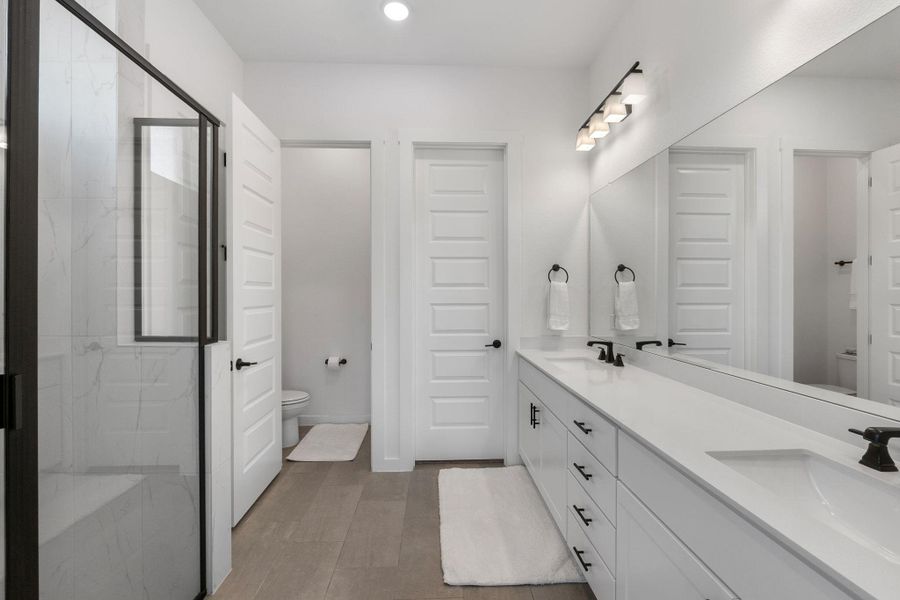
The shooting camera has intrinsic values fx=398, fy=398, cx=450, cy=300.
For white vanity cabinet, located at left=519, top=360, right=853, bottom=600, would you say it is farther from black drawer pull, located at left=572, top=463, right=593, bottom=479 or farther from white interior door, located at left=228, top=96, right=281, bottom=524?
white interior door, located at left=228, top=96, right=281, bottom=524

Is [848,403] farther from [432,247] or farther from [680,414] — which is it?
[432,247]

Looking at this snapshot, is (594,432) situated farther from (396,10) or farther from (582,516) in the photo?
(396,10)

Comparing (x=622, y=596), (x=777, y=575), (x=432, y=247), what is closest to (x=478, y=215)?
(x=432, y=247)

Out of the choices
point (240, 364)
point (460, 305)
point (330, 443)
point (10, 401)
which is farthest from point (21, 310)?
point (330, 443)

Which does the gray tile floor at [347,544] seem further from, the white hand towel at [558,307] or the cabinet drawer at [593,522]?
the white hand towel at [558,307]

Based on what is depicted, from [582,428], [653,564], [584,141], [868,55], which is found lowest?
[653,564]

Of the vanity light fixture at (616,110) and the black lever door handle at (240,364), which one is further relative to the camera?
the vanity light fixture at (616,110)

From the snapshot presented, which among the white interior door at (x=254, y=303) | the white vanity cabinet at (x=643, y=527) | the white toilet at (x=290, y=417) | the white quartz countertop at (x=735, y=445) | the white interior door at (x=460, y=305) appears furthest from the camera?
the white toilet at (x=290, y=417)

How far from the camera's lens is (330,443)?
3.24m

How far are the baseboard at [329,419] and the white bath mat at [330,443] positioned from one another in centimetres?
5

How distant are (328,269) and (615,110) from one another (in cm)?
272

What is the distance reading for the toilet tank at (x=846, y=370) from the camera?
1.10 meters

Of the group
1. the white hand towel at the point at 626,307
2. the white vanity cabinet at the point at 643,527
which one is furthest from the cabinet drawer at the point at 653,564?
the white hand towel at the point at 626,307

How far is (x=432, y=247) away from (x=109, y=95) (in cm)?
191
